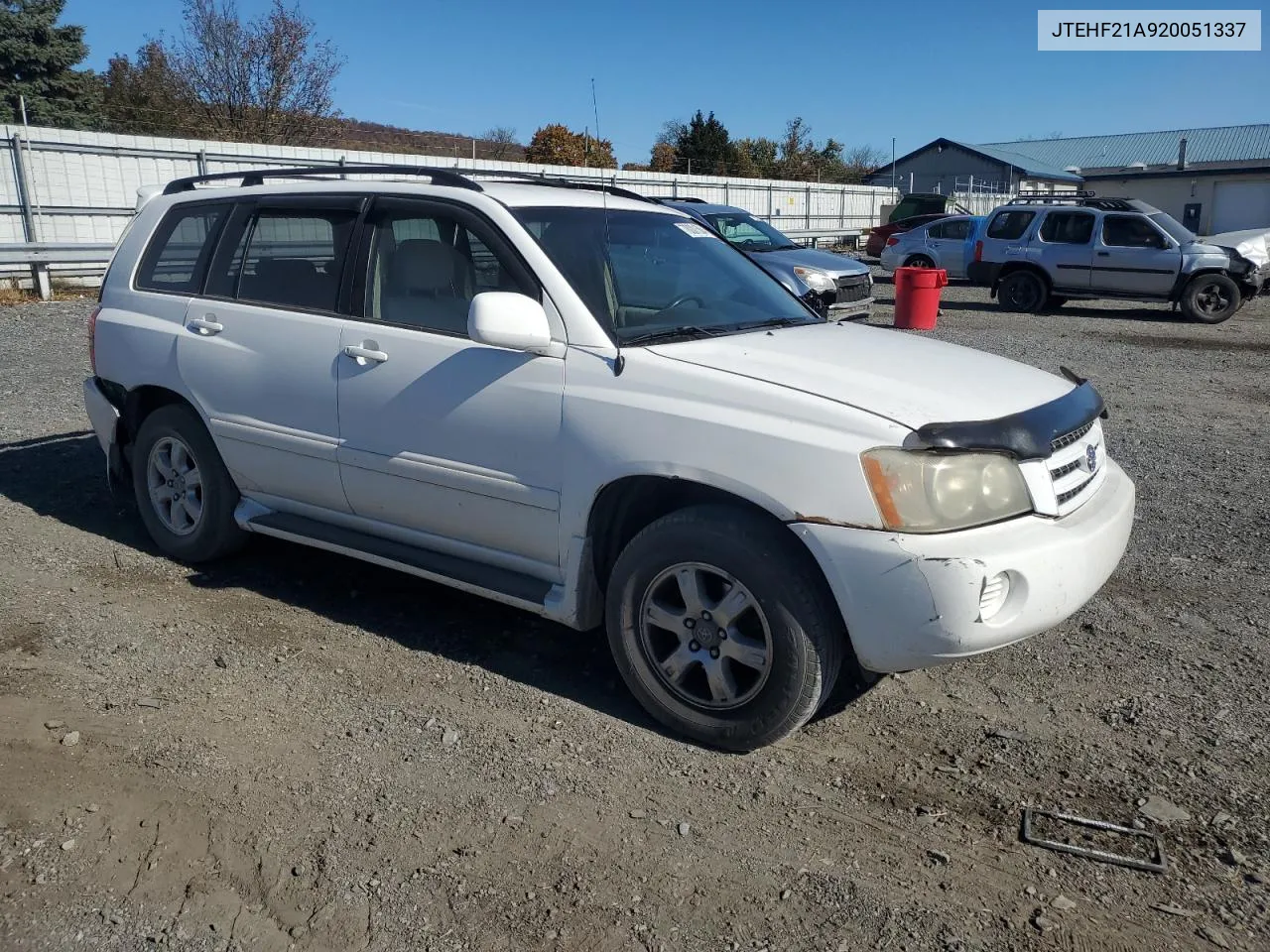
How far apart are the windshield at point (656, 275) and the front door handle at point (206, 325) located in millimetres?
1641

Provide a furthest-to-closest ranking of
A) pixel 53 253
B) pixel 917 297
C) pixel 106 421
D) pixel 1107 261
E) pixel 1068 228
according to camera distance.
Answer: pixel 1068 228, pixel 1107 261, pixel 53 253, pixel 917 297, pixel 106 421

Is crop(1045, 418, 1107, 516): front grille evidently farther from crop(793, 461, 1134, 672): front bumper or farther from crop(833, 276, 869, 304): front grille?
crop(833, 276, 869, 304): front grille

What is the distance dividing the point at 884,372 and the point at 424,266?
1.88 meters

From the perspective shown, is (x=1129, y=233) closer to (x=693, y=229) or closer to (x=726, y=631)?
(x=693, y=229)

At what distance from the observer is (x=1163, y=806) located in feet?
10.4

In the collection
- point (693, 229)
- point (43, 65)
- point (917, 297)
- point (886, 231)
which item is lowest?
point (917, 297)

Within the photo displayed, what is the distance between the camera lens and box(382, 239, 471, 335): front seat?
4.11 meters

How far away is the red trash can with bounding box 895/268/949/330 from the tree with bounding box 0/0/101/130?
32.1 metres

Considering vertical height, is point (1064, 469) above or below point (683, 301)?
below

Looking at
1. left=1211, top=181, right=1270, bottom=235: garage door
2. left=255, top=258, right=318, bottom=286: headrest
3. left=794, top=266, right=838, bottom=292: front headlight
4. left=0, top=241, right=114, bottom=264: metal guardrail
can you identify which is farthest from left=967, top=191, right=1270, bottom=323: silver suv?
left=1211, top=181, right=1270, bottom=235: garage door

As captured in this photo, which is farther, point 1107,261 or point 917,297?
point 1107,261

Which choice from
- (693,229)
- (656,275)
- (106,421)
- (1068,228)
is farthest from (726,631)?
(1068,228)

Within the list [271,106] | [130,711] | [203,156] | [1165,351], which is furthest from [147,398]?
[271,106]

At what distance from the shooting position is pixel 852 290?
1564 centimetres
